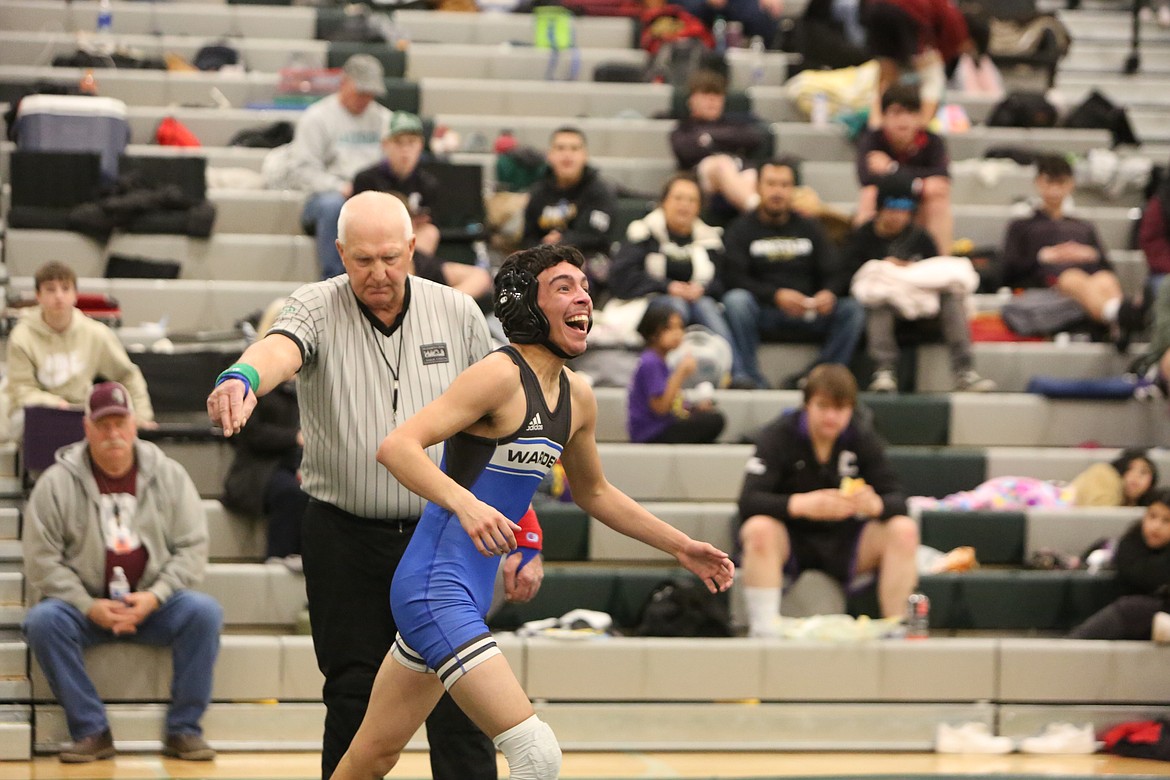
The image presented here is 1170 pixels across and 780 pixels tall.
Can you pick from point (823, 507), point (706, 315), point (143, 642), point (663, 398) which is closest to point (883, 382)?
point (706, 315)

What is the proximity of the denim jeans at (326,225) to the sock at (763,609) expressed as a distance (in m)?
2.66

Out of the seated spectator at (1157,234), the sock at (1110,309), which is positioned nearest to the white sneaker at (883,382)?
the sock at (1110,309)

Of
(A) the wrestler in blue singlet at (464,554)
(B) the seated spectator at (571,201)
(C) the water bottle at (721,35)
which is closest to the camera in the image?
(A) the wrestler in blue singlet at (464,554)

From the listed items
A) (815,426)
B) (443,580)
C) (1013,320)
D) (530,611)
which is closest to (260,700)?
(530,611)

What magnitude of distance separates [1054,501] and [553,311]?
4412 millimetres

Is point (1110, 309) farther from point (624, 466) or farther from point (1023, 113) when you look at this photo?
point (624, 466)

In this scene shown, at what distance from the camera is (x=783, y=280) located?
325 inches

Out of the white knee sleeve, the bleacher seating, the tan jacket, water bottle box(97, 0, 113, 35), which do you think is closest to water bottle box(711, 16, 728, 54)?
the bleacher seating

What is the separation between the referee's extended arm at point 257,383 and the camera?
10.8 feet

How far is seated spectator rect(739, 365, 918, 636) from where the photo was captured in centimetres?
656

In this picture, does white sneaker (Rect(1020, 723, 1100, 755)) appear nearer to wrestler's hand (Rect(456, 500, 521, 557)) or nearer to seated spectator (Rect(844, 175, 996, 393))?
seated spectator (Rect(844, 175, 996, 393))

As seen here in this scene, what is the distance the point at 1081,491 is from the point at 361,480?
453cm

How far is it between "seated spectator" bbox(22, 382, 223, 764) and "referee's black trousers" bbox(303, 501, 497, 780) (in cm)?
212

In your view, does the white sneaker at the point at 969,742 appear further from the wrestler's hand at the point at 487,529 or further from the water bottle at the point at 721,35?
the water bottle at the point at 721,35
